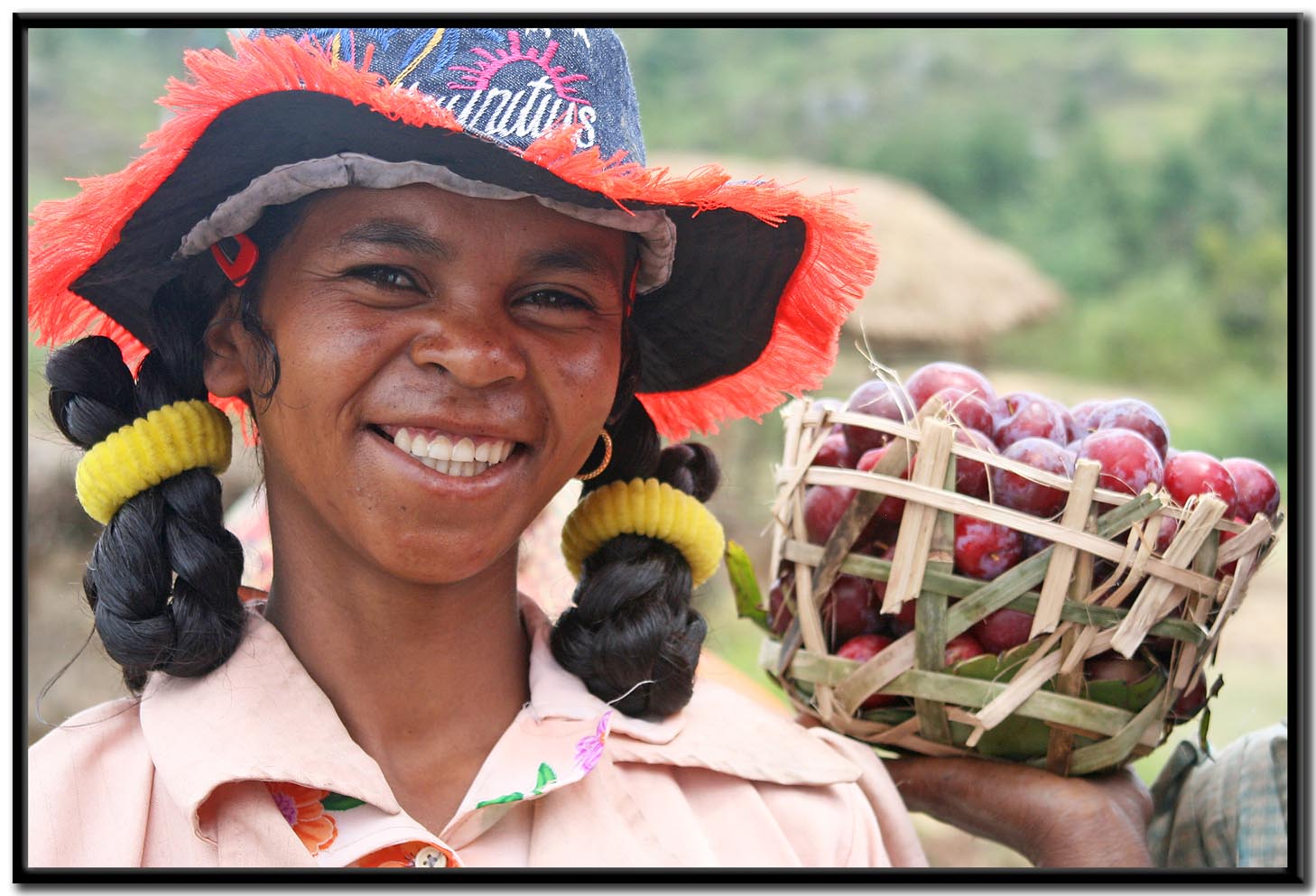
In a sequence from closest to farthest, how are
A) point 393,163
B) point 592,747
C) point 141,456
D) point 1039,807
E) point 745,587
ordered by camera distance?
1. point 393,163
2. point 141,456
3. point 592,747
4. point 1039,807
5. point 745,587

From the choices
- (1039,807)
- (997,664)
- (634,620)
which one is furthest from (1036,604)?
(634,620)

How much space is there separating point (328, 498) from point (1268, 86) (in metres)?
13.7

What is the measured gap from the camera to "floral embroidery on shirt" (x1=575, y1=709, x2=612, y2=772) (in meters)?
1.62

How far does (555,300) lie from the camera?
157 centimetres

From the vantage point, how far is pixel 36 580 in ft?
14.5

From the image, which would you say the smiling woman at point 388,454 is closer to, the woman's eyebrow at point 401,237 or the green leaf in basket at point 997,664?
the woman's eyebrow at point 401,237

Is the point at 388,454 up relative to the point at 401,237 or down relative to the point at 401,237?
down

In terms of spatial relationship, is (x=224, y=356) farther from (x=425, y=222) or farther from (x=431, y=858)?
(x=431, y=858)

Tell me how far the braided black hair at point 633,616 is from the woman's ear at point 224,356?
0.49 meters

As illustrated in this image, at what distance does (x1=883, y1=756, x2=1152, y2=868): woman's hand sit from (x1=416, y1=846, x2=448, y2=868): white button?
709 millimetres

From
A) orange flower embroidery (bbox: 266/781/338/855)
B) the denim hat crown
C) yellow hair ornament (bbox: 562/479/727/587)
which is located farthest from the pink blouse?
the denim hat crown

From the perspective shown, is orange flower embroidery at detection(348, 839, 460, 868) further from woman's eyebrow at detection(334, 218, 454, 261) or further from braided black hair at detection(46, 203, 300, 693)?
woman's eyebrow at detection(334, 218, 454, 261)

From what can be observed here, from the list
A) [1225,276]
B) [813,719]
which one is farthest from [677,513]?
[1225,276]

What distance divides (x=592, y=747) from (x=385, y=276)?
65cm
